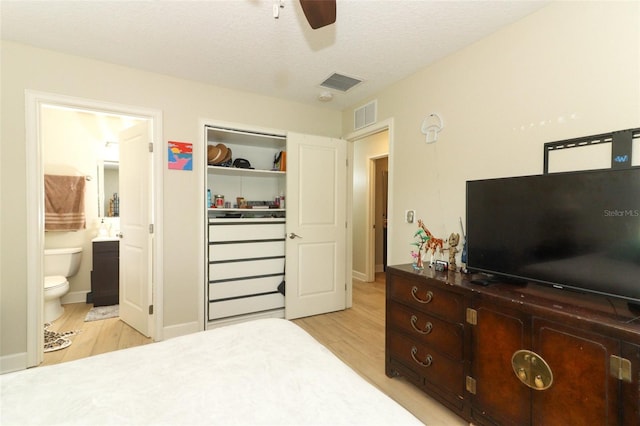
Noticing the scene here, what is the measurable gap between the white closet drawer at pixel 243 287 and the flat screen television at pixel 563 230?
212 centimetres

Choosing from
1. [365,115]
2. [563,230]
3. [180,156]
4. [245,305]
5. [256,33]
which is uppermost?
[256,33]

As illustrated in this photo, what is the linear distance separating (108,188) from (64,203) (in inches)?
19.6

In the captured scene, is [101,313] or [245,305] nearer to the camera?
[245,305]

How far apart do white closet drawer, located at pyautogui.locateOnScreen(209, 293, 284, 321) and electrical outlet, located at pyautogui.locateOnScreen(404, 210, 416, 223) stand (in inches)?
65.3

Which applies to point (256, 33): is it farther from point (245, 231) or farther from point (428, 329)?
point (428, 329)

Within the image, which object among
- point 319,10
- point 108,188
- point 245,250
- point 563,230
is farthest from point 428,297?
point 108,188

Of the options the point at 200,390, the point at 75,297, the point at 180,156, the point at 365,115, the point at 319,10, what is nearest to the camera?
the point at 200,390

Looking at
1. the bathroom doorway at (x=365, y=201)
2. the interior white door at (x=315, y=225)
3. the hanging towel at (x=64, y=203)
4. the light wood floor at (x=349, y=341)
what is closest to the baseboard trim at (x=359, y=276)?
the bathroom doorway at (x=365, y=201)

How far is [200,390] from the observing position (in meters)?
0.92

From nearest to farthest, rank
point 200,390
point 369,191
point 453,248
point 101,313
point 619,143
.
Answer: point 200,390
point 619,143
point 453,248
point 101,313
point 369,191

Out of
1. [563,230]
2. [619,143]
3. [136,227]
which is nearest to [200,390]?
[563,230]

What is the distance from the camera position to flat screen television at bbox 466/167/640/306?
4.03ft

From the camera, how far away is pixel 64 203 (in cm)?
358

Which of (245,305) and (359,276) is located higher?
(245,305)
